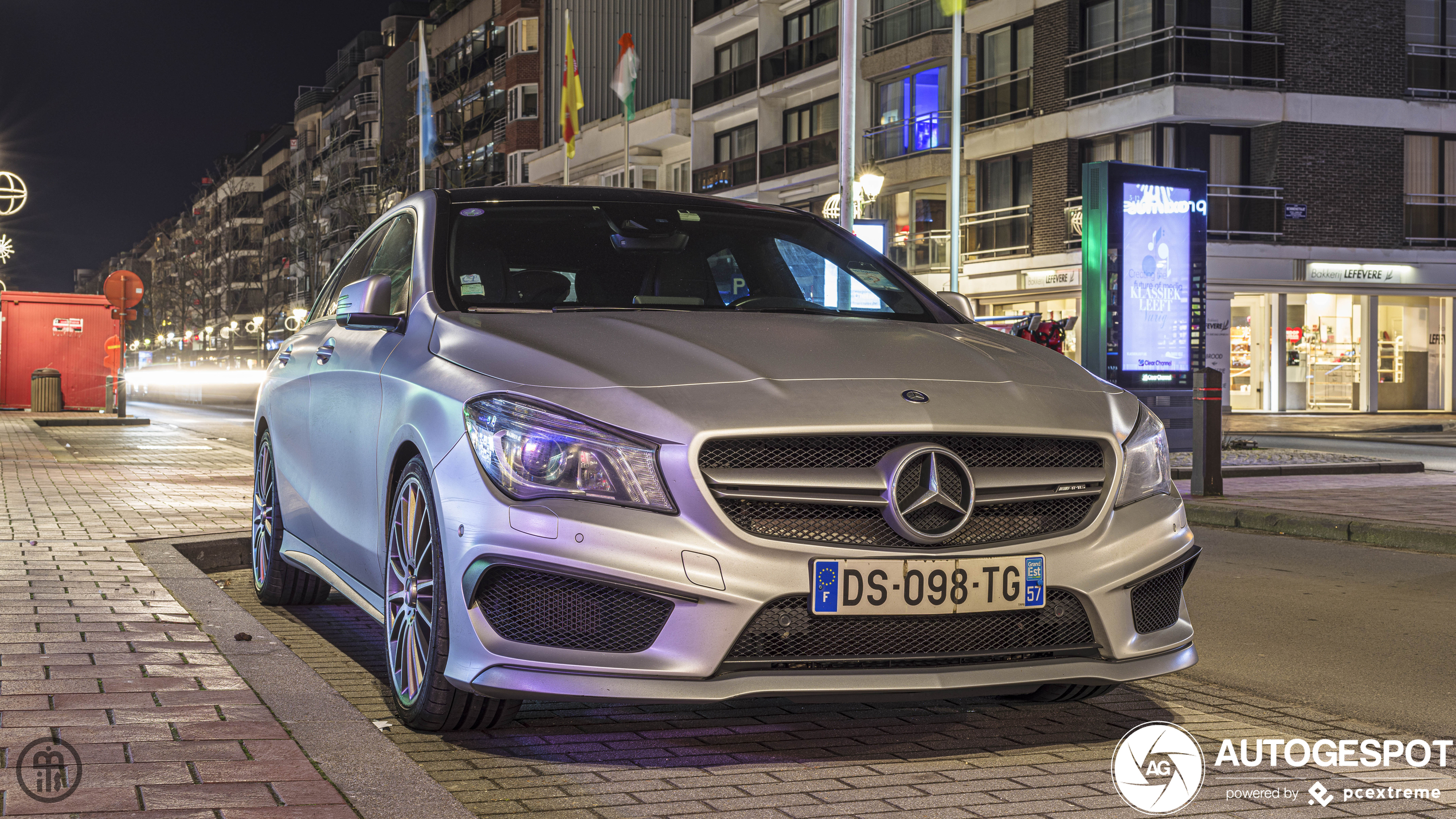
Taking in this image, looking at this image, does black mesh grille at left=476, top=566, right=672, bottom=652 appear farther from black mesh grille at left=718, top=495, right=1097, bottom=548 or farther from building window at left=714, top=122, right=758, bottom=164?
building window at left=714, top=122, right=758, bottom=164

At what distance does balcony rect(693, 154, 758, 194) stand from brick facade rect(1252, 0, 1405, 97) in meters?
17.2

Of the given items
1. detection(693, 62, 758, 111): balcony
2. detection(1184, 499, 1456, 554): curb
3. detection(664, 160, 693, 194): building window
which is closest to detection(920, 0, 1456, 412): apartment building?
detection(693, 62, 758, 111): balcony

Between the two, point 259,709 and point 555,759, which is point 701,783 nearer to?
point 555,759

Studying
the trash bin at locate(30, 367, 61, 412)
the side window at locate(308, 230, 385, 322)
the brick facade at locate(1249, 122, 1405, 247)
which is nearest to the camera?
the side window at locate(308, 230, 385, 322)

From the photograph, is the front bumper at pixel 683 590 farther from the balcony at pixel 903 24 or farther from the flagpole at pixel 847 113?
the balcony at pixel 903 24

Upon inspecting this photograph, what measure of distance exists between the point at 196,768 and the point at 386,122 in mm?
93752

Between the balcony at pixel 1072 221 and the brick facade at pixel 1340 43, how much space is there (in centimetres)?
526

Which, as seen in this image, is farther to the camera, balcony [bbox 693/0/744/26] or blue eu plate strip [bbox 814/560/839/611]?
balcony [bbox 693/0/744/26]

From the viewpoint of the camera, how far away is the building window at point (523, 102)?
6694cm

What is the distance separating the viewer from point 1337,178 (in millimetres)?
35625

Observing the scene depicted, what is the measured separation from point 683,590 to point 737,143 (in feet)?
155

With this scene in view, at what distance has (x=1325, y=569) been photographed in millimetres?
9469

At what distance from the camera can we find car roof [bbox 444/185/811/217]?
226 inches

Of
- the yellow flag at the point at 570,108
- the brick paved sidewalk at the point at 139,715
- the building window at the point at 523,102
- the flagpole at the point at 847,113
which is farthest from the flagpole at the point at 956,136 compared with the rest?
the building window at the point at 523,102
